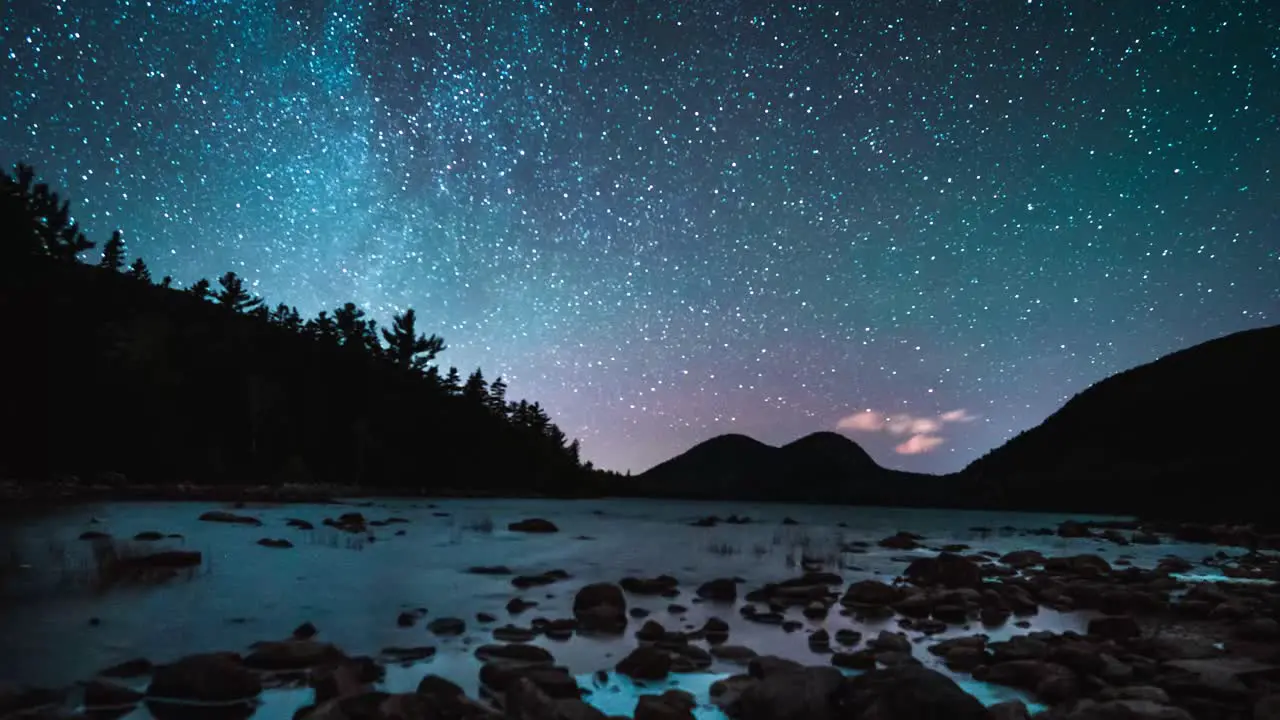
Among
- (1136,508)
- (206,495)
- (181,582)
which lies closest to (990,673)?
(181,582)

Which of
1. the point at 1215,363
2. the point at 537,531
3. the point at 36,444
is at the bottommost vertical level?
the point at 537,531

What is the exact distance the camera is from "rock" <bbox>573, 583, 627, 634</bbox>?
34.3 ft

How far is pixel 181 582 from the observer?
1339cm

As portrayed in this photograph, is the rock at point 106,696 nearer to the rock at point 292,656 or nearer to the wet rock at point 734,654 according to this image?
the rock at point 292,656

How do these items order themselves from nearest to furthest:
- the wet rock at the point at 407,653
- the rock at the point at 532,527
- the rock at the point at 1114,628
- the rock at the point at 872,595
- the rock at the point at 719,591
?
the wet rock at the point at 407,653, the rock at the point at 1114,628, the rock at the point at 872,595, the rock at the point at 719,591, the rock at the point at 532,527

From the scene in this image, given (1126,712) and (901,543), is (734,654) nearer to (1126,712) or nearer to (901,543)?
(1126,712)

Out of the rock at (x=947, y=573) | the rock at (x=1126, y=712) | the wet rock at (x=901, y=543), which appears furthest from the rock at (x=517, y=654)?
the wet rock at (x=901, y=543)

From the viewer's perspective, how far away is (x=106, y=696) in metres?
6.17

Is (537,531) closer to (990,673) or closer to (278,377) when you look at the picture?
(990,673)

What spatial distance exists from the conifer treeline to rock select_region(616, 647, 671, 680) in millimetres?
51487

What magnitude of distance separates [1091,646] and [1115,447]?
447ft

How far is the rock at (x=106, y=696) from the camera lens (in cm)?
615

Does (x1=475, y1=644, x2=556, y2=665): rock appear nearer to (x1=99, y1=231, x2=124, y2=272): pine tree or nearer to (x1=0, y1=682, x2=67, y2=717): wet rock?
(x1=0, y1=682, x2=67, y2=717): wet rock

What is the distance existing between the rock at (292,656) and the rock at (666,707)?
12.9 feet
